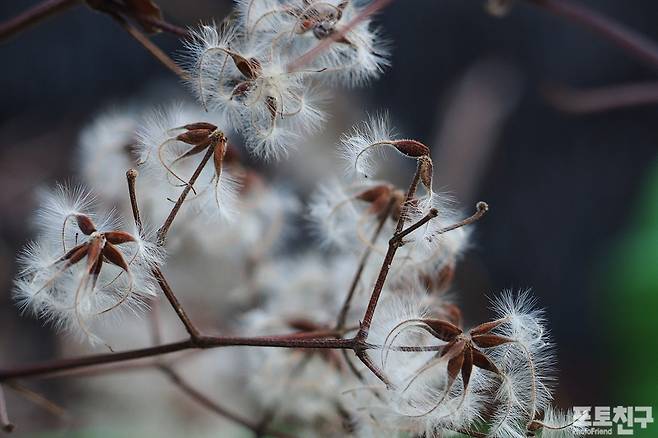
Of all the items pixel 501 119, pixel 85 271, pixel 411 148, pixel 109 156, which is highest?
pixel 501 119

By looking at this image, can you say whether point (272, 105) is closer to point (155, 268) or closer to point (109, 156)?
point (155, 268)

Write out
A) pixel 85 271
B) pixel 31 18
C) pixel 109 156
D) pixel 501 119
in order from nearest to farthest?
pixel 85 271
pixel 31 18
pixel 109 156
pixel 501 119

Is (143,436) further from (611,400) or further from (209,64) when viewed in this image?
(209,64)

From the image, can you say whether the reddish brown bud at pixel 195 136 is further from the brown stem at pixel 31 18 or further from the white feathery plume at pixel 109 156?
the white feathery plume at pixel 109 156

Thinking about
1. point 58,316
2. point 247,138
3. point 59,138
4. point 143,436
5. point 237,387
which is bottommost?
point 58,316

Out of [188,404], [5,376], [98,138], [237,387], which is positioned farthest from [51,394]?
[5,376]

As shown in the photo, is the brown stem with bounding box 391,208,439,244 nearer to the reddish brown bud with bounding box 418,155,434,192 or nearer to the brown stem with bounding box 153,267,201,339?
the reddish brown bud with bounding box 418,155,434,192

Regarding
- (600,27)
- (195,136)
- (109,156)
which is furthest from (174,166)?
(600,27)
